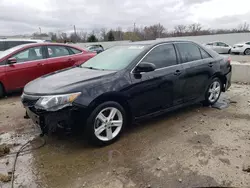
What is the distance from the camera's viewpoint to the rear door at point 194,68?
163 inches

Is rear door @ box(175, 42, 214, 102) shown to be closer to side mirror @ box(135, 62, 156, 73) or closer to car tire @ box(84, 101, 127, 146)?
side mirror @ box(135, 62, 156, 73)

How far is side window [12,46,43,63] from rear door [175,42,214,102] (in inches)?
160

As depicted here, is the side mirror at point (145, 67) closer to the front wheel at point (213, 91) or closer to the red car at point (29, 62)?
the front wheel at point (213, 91)

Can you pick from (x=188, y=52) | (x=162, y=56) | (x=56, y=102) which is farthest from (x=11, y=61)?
(x=188, y=52)

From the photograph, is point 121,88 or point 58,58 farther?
point 58,58

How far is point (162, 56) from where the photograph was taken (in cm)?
390

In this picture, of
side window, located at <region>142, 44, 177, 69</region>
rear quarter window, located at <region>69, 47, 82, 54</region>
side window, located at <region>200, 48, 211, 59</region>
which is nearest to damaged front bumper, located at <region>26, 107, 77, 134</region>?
side window, located at <region>142, 44, 177, 69</region>

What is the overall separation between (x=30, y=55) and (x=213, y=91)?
4.93 meters

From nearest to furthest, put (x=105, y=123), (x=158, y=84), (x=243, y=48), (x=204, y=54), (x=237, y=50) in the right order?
(x=105, y=123) < (x=158, y=84) < (x=204, y=54) < (x=243, y=48) < (x=237, y=50)

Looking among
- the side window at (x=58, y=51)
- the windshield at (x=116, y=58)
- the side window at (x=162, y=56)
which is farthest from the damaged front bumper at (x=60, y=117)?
the side window at (x=58, y=51)

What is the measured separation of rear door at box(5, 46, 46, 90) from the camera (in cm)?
588

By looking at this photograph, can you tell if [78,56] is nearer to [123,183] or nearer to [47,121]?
[47,121]

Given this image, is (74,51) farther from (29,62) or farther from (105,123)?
(105,123)

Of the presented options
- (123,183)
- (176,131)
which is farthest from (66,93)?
(176,131)
